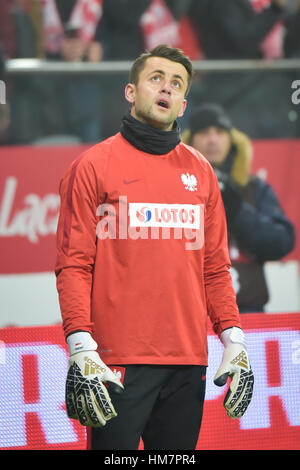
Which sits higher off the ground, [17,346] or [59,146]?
[59,146]

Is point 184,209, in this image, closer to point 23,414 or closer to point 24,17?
point 23,414

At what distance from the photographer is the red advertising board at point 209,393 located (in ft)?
11.4

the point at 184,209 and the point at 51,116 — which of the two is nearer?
the point at 184,209

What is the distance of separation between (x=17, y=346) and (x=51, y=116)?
2.68m

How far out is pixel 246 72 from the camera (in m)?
6.06

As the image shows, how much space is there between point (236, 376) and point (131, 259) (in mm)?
558

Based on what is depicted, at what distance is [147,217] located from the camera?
272 centimetres

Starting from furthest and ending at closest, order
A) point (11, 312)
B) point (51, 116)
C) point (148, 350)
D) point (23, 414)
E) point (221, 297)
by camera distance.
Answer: point (51, 116), point (11, 312), point (23, 414), point (221, 297), point (148, 350)

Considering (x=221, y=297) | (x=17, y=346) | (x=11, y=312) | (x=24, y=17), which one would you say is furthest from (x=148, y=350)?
(x=24, y=17)

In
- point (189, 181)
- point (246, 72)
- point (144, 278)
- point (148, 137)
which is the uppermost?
point (246, 72)

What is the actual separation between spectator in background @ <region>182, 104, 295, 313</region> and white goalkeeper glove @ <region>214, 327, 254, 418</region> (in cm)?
191

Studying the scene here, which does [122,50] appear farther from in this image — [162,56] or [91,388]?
[91,388]

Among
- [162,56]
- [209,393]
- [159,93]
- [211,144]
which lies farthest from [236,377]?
[211,144]

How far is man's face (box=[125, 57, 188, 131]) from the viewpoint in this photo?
2787mm
